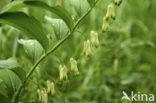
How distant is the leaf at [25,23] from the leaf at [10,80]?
232 millimetres

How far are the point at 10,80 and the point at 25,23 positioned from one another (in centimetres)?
33

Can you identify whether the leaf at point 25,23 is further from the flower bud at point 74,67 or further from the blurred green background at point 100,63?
the blurred green background at point 100,63

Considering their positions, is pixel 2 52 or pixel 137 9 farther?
pixel 137 9

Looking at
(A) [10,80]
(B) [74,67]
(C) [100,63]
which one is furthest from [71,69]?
(C) [100,63]

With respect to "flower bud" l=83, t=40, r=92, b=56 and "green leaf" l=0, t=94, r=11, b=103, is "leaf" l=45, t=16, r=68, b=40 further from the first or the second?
"green leaf" l=0, t=94, r=11, b=103

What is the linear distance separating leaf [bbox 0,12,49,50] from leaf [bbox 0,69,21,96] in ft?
0.76

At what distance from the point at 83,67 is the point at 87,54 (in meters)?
1.55

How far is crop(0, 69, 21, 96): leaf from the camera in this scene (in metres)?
1.30

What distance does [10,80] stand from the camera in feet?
4.32

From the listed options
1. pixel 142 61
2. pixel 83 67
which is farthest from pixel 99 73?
pixel 142 61

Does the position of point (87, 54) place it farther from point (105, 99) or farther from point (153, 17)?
point (153, 17)

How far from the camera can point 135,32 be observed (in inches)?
154

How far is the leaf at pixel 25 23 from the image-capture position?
108 cm

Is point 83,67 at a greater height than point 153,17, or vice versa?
point 153,17
